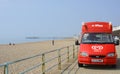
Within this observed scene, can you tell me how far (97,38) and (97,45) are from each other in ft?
3.01

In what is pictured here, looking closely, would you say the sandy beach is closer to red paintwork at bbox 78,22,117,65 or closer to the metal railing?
the metal railing

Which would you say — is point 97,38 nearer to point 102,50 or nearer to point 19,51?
point 102,50

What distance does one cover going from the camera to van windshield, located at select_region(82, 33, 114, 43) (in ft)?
54.1

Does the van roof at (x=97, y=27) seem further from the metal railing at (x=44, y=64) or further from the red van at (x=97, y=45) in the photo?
the metal railing at (x=44, y=64)

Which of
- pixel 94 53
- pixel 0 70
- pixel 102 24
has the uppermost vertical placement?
pixel 102 24

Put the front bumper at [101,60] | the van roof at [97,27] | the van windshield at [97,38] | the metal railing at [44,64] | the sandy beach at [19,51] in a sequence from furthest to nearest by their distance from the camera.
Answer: the sandy beach at [19,51]
the van roof at [97,27]
the van windshield at [97,38]
the front bumper at [101,60]
the metal railing at [44,64]

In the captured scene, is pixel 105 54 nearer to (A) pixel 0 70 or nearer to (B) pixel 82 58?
(B) pixel 82 58

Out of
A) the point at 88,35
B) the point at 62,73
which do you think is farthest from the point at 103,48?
the point at 62,73

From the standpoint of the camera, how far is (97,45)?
15969mm

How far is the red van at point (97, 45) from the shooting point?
15.5m

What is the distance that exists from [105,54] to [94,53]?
1.76 feet

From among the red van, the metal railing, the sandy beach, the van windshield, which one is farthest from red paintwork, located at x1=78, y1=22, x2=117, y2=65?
the sandy beach

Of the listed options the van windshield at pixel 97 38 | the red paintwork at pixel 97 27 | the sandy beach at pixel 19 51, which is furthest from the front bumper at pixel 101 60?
the sandy beach at pixel 19 51

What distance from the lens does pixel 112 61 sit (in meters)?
15.4
